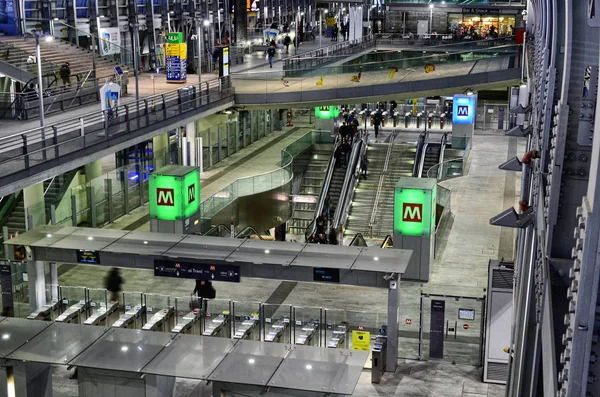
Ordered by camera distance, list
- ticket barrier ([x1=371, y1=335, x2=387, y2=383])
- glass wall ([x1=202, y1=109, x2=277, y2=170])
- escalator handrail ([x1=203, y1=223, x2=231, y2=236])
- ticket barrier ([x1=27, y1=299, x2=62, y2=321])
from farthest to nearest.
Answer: glass wall ([x1=202, y1=109, x2=277, y2=170]) → escalator handrail ([x1=203, y1=223, x2=231, y2=236]) → ticket barrier ([x1=27, y1=299, x2=62, y2=321]) → ticket barrier ([x1=371, y1=335, x2=387, y2=383])

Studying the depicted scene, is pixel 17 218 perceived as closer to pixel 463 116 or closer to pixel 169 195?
pixel 169 195

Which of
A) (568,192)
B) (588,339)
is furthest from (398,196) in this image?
(588,339)

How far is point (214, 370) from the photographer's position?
1434 centimetres

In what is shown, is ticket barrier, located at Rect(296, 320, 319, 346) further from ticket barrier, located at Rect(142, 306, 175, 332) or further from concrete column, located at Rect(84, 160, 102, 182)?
concrete column, located at Rect(84, 160, 102, 182)

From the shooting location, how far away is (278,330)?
1975 cm

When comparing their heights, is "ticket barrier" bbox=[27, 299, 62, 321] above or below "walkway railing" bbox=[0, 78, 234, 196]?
below

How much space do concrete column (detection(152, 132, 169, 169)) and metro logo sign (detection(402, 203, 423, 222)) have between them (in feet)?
41.8

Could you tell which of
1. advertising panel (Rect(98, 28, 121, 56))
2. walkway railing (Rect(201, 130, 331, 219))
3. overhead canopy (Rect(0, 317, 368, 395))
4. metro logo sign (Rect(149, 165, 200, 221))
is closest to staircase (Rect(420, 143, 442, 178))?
walkway railing (Rect(201, 130, 331, 219))

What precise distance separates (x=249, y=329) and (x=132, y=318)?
262 cm

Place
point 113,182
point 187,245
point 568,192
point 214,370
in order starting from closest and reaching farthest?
point 568,192 → point 214,370 → point 187,245 → point 113,182

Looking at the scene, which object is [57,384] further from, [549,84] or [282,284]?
[549,84]

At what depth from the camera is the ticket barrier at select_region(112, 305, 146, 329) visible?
66.5 feet

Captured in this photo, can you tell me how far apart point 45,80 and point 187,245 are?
16702mm

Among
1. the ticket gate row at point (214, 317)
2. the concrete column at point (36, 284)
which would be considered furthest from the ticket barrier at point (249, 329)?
the concrete column at point (36, 284)
